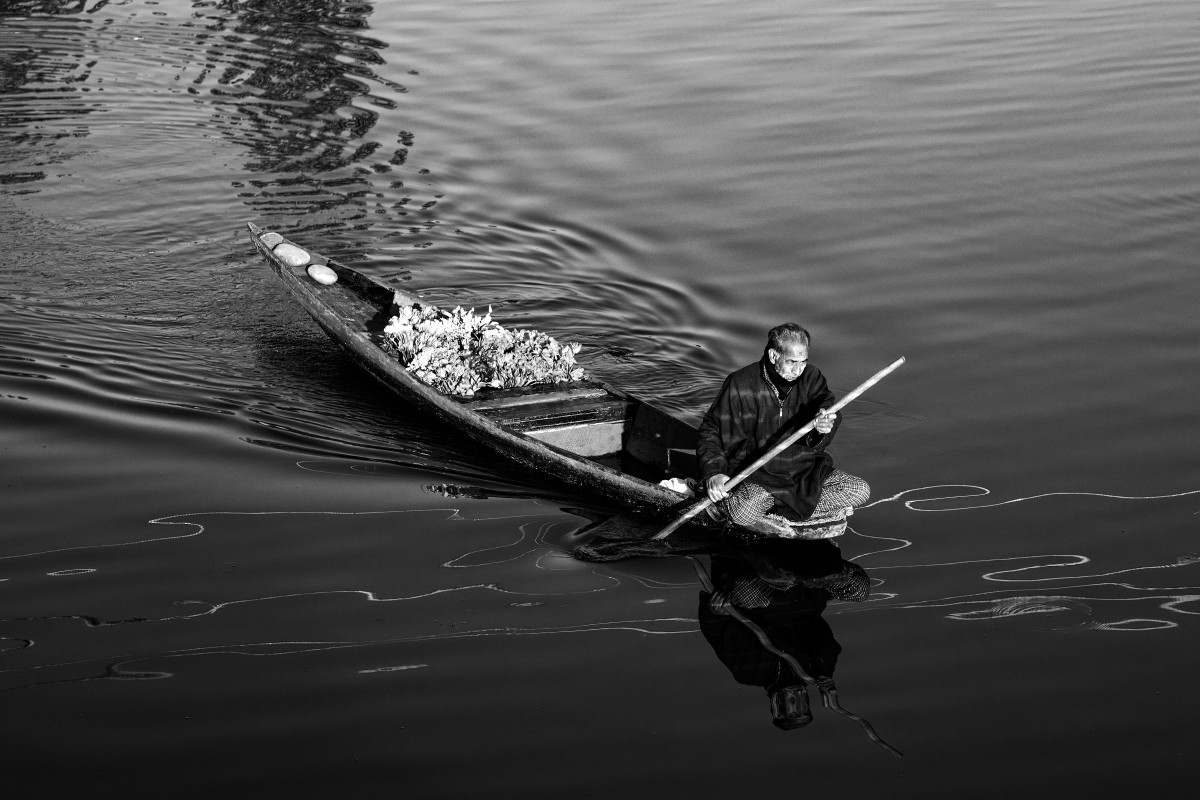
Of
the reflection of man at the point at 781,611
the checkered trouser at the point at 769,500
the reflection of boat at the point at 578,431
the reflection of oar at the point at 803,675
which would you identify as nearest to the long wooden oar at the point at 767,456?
the checkered trouser at the point at 769,500

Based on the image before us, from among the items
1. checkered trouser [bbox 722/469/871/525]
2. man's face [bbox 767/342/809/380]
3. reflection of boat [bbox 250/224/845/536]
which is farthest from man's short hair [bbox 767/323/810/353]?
reflection of boat [bbox 250/224/845/536]

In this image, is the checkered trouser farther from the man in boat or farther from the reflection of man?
the reflection of man

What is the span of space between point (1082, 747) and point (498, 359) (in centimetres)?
566

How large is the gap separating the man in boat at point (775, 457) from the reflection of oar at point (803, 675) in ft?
1.56

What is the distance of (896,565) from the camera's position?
877 centimetres

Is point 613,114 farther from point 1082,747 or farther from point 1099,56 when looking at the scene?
point 1082,747

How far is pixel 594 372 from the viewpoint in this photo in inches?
475

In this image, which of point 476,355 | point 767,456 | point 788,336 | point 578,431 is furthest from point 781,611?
point 476,355

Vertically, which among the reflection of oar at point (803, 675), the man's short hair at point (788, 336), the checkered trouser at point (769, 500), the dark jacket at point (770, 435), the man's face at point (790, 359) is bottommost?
the reflection of oar at point (803, 675)

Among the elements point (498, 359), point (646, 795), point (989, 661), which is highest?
point (498, 359)

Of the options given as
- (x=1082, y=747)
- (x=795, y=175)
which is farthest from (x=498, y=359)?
(x=795, y=175)

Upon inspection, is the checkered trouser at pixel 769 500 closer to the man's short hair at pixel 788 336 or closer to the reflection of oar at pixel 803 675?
the reflection of oar at pixel 803 675

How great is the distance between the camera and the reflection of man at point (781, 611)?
303 inches

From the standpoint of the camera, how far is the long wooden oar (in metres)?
8.06
